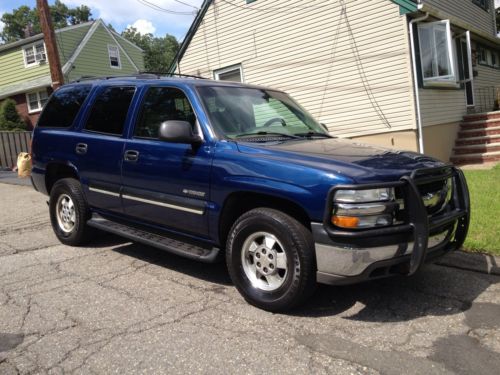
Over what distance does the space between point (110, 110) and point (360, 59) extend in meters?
8.01

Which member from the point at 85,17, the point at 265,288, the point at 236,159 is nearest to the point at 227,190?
the point at 236,159

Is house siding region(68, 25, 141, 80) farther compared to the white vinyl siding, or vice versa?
house siding region(68, 25, 141, 80)

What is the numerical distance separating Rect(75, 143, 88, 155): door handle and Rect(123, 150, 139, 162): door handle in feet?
2.44

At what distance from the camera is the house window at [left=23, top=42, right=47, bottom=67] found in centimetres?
2531

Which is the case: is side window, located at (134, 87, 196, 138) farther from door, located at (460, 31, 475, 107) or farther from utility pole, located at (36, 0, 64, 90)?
door, located at (460, 31, 475, 107)

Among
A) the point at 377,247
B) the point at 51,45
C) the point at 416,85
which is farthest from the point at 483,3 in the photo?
the point at 377,247

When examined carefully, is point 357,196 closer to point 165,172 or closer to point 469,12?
point 165,172

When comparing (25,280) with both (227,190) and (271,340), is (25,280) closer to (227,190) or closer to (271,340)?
(227,190)

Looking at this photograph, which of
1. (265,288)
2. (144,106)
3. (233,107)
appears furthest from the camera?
(144,106)

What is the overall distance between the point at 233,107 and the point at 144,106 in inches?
37.7

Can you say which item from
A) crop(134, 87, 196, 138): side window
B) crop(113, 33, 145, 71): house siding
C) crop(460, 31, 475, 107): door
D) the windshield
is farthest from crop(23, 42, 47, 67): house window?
the windshield

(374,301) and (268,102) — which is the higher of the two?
(268,102)

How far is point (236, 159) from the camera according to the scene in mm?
3871

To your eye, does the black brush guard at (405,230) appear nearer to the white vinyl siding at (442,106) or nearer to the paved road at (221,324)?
the paved road at (221,324)
